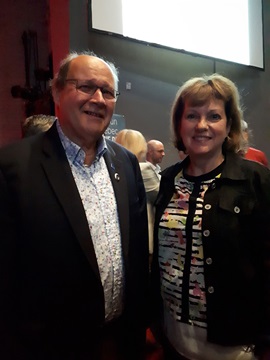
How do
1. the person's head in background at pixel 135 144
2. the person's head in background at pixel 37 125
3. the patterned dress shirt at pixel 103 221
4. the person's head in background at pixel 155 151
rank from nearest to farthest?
the patterned dress shirt at pixel 103 221 → the person's head in background at pixel 37 125 → the person's head in background at pixel 135 144 → the person's head in background at pixel 155 151

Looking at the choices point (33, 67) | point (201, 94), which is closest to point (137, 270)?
point (201, 94)

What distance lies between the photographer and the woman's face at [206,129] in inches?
56.8

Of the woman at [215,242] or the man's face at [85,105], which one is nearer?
the woman at [215,242]

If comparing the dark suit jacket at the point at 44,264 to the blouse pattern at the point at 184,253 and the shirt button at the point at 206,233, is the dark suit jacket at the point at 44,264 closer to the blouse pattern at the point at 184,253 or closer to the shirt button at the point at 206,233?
the blouse pattern at the point at 184,253

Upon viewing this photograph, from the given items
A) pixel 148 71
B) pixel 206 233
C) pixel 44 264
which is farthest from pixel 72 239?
pixel 148 71

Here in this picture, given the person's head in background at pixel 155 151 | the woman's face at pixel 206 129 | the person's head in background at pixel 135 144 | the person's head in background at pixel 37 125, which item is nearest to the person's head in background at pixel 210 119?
the woman's face at pixel 206 129

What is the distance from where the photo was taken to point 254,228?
53.7 inches

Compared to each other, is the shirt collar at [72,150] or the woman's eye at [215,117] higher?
the woman's eye at [215,117]

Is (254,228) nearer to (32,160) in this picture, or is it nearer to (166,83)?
(32,160)

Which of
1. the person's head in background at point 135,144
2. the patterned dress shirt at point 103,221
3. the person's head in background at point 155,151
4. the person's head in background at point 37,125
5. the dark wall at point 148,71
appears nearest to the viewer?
the patterned dress shirt at point 103,221

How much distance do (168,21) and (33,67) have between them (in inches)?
70.5

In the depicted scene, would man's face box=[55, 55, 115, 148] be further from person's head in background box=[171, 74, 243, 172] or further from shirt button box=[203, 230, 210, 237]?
shirt button box=[203, 230, 210, 237]

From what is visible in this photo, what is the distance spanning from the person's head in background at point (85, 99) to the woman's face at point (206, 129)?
31cm

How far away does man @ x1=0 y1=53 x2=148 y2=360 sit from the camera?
51.6 inches
